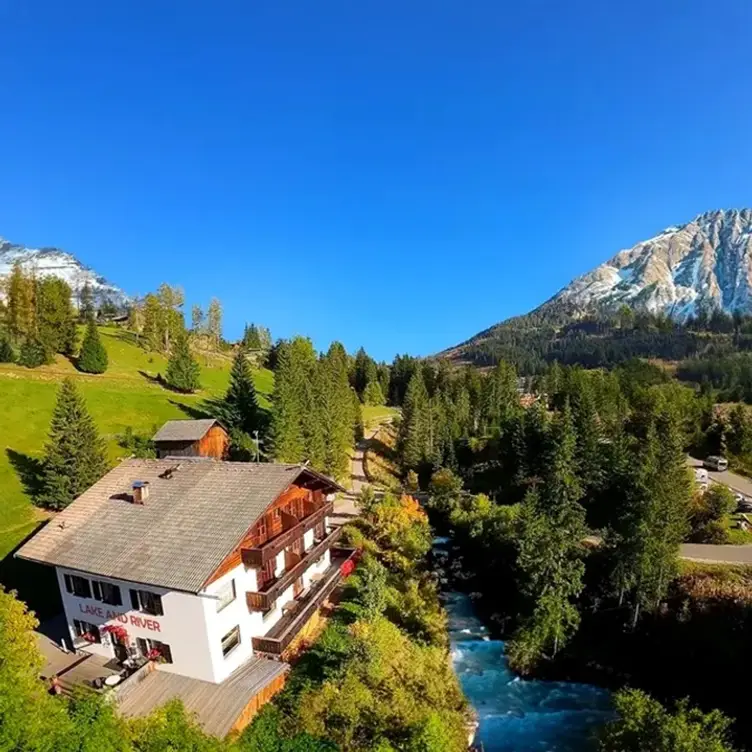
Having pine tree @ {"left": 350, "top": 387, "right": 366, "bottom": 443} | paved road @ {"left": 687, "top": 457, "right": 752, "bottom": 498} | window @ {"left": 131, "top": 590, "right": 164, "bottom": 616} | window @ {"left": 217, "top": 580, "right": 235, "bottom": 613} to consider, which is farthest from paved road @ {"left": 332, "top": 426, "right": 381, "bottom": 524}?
paved road @ {"left": 687, "top": 457, "right": 752, "bottom": 498}

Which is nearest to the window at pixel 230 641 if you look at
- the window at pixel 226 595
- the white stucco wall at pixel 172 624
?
the white stucco wall at pixel 172 624

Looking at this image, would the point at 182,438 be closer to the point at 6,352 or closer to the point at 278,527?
the point at 278,527

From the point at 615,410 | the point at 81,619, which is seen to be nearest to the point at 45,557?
the point at 81,619

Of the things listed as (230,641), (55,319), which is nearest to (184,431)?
(230,641)

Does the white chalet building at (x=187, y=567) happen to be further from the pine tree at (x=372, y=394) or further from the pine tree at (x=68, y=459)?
the pine tree at (x=372, y=394)

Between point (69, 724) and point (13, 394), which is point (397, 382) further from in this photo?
point (69, 724)

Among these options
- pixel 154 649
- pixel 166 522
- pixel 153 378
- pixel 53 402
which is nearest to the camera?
pixel 154 649
